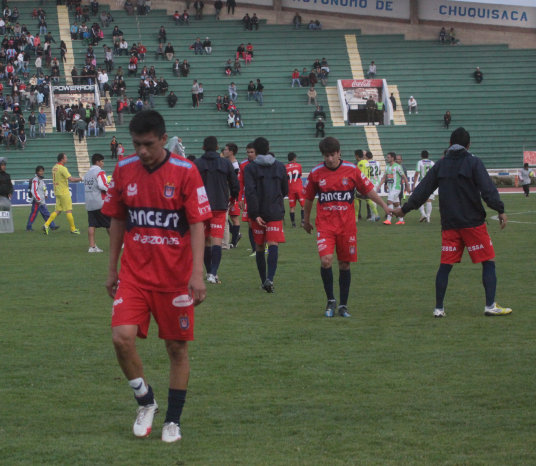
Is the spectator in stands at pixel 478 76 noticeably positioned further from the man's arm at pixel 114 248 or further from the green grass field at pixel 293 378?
the man's arm at pixel 114 248

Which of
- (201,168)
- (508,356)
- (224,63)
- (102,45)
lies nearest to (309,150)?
(224,63)

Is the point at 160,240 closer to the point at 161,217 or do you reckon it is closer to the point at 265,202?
the point at 161,217

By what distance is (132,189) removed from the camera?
5832mm

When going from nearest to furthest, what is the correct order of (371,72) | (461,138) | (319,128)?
1. (461,138)
2. (319,128)
3. (371,72)

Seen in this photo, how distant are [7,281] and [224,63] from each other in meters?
39.4

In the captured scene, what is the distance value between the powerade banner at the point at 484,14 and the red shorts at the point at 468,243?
49.9 meters

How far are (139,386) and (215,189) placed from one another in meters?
8.08

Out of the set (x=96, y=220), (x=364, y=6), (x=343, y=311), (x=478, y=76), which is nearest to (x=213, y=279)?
(x=343, y=311)

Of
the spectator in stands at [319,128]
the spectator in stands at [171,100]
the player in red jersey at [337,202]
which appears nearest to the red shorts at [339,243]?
the player in red jersey at [337,202]

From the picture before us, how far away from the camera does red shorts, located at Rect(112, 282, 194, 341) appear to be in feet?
19.0

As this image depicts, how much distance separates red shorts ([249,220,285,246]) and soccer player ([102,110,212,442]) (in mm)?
6834

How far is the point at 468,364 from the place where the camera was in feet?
26.0

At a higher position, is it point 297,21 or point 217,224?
point 297,21

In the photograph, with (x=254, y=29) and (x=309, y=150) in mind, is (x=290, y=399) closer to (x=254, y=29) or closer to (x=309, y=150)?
(x=309, y=150)
